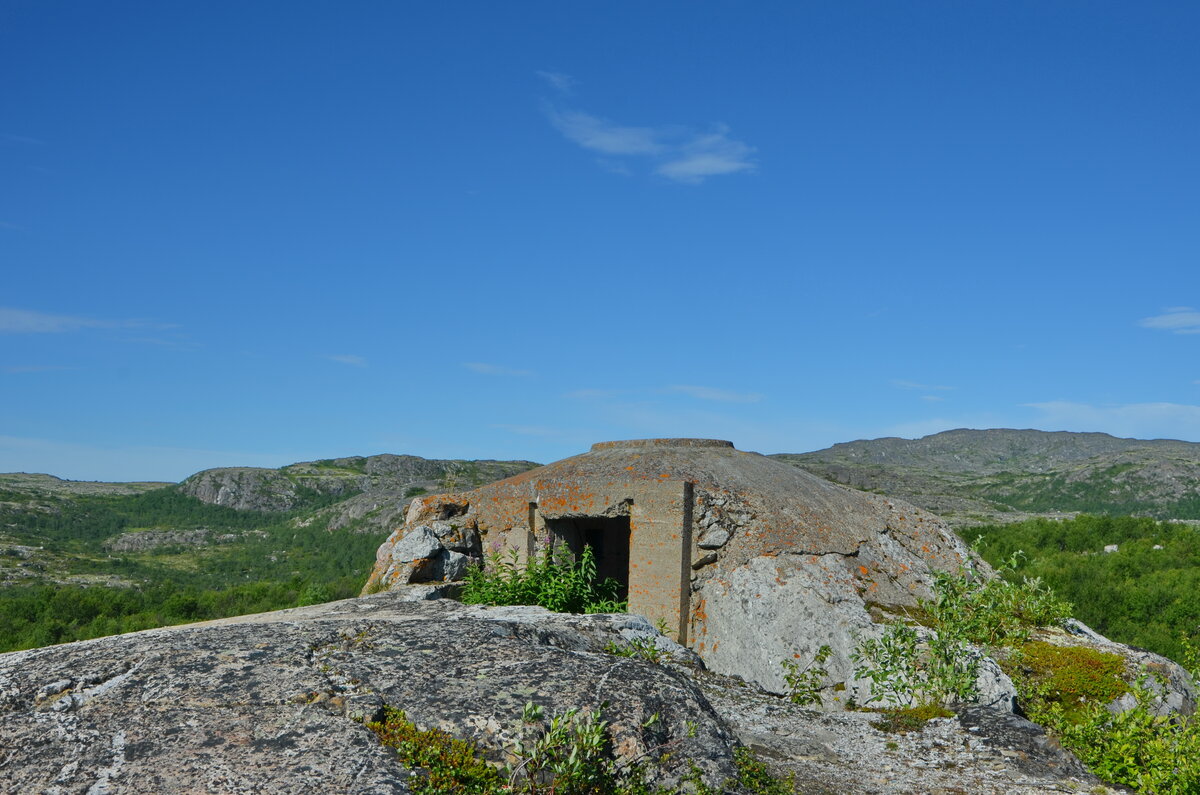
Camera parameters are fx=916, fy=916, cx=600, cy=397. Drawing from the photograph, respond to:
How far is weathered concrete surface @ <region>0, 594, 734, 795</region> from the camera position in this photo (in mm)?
3285

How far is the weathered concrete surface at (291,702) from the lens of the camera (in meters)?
3.29

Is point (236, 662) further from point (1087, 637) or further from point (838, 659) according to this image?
point (1087, 637)

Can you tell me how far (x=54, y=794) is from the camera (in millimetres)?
3189

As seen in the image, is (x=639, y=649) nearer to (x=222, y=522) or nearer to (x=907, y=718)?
(x=907, y=718)

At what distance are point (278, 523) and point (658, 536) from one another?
84.0 metres

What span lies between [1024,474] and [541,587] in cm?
9943

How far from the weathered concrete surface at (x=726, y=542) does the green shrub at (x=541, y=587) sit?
0.80 meters

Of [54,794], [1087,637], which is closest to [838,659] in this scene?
[1087,637]

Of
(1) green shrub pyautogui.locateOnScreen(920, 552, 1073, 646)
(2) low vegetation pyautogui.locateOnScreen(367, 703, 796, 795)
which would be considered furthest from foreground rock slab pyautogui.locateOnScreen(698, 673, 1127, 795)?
(1) green shrub pyautogui.locateOnScreen(920, 552, 1073, 646)

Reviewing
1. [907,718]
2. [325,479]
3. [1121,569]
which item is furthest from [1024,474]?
[907,718]

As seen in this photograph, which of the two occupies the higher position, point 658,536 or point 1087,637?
point 658,536

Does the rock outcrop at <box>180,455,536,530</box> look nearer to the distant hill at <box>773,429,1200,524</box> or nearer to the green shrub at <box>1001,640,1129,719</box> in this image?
the distant hill at <box>773,429,1200,524</box>

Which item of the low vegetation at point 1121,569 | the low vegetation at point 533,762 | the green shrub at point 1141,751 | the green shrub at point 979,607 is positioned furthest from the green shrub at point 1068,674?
the low vegetation at point 1121,569

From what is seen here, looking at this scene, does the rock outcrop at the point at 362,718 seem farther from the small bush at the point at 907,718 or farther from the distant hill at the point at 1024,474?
the distant hill at the point at 1024,474
